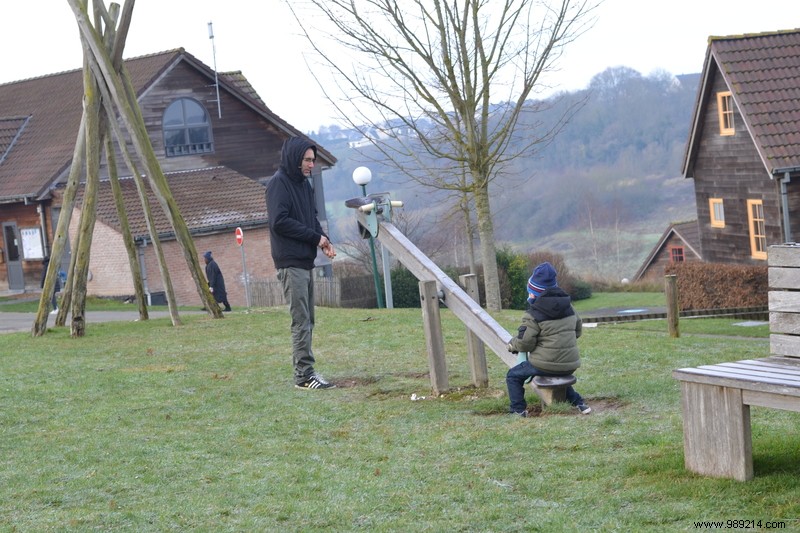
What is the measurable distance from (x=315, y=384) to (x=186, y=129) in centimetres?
3004

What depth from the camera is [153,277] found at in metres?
34.1

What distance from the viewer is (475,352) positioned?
9062mm

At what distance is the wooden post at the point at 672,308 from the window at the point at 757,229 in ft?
47.5

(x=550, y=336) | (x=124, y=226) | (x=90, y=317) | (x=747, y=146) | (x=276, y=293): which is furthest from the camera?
(x=276, y=293)

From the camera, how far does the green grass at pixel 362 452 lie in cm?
528

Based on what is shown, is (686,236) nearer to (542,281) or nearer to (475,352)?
(475,352)

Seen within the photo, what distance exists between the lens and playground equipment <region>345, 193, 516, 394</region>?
27.5 ft

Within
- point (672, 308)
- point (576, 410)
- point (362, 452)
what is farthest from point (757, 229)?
point (362, 452)

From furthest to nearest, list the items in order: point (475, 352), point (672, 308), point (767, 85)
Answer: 1. point (767, 85)
2. point (672, 308)
3. point (475, 352)

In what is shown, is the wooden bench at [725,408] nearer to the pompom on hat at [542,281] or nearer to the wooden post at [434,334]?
the pompom on hat at [542,281]

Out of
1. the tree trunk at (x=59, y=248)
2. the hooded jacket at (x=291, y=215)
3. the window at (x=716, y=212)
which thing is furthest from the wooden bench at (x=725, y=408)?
the window at (x=716, y=212)

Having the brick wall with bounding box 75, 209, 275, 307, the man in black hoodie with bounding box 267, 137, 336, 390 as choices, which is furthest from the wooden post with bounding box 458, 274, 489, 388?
the brick wall with bounding box 75, 209, 275, 307

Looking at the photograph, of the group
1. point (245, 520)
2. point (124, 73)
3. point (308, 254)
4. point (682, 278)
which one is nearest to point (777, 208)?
point (682, 278)

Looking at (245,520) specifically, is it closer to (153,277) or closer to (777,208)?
(777,208)
